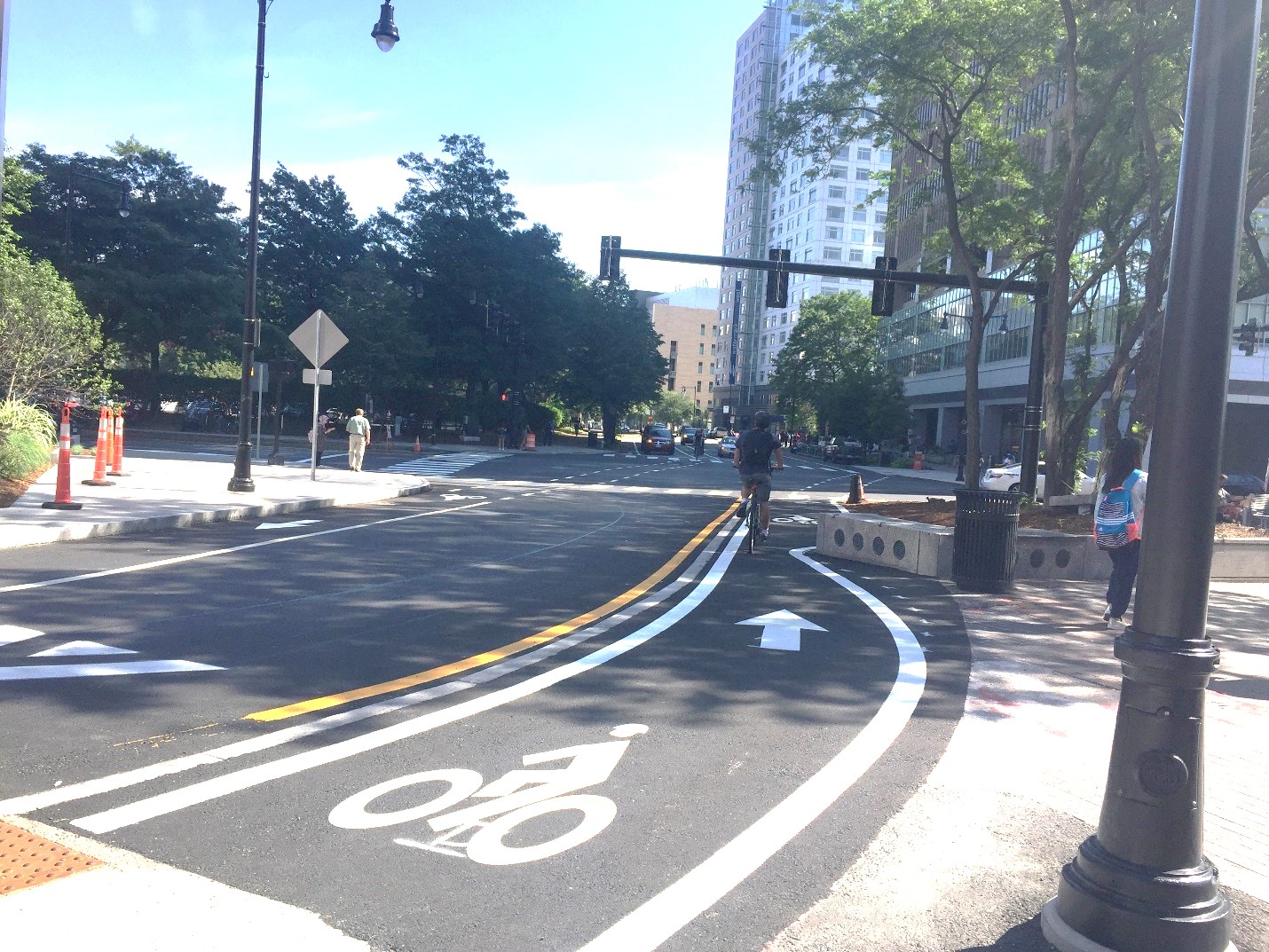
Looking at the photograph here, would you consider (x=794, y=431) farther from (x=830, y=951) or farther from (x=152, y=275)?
(x=830, y=951)

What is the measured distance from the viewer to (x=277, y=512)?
18.2 m

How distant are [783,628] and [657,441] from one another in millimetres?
57555

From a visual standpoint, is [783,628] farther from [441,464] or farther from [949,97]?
[441,464]

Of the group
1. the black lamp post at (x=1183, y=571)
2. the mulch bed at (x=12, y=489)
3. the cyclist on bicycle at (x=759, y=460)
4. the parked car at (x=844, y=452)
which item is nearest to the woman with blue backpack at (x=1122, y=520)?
the cyclist on bicycle at (x=759, y=460)

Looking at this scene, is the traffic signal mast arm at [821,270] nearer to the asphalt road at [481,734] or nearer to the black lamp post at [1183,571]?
the asphalt road at [481,734]

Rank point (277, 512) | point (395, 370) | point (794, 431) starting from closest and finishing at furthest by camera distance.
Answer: point (277, 512) → point (395, 370) → point (794, 431)

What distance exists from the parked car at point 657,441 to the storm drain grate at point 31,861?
62851 mm

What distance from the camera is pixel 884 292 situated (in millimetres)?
23531

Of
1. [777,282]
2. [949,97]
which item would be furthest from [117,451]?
[949,97]

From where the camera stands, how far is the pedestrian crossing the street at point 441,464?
34.9 m

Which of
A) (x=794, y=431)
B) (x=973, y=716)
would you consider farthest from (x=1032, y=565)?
(x=794, y=431)

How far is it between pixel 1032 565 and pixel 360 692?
1031 centimetres

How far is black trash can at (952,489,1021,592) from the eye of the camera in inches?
492

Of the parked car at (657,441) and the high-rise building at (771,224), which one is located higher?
the high-rise building at (771,224)
